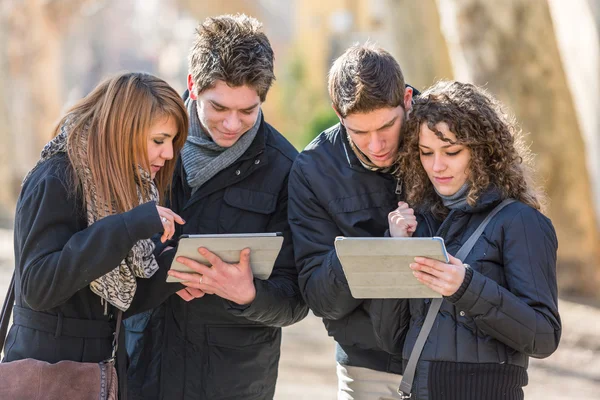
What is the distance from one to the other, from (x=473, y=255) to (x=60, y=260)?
137 cm

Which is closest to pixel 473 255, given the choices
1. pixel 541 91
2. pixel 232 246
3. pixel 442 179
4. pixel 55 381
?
pixel 442 179

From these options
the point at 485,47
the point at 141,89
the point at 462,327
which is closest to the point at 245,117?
the point at 141,89

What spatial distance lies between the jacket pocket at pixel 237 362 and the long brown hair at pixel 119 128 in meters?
0.77

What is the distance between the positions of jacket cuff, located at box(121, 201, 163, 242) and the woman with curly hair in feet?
2.77

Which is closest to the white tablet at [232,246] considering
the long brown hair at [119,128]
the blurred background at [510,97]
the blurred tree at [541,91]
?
the long brown hair at [119,128]

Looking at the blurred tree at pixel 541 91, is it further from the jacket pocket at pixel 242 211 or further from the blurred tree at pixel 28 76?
the blurred tree at pixel 28 76

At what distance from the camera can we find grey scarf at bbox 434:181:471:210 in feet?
10.8

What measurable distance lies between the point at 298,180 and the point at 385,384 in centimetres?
85

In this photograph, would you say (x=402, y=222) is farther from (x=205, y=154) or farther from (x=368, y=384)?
(x=205, y=154)

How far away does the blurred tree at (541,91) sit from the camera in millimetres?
9750

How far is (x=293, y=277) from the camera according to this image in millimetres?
3908

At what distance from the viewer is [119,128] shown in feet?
10.7

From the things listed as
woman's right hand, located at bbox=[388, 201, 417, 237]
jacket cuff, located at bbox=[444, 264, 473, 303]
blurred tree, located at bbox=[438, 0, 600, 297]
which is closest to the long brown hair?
woman's right hand, located at bbox=[388, 201, 417, 237]

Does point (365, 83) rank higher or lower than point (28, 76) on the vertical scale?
lower
